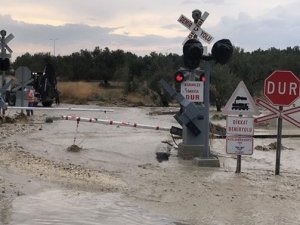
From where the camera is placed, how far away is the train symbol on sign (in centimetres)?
1264

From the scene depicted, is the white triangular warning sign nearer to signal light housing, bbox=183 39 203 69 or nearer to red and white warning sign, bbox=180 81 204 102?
signal light housing, bbox=183 39 203 69

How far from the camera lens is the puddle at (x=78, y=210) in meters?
7.68

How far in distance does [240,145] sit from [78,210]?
5319 mm

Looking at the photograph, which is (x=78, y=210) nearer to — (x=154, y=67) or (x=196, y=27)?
(x=196, y=27)

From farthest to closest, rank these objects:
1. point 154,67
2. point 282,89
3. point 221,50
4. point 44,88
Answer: point 154,67 < point 44,88 < point 221,50 < point 282,89

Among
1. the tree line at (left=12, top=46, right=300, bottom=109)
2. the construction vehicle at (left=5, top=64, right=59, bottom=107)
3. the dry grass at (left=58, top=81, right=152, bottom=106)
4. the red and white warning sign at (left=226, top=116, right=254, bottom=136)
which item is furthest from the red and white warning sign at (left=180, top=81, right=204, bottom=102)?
the dry grass at (left=58, top=81, right=152, bottom=106)

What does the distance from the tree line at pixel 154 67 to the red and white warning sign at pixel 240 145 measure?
3338 centimetres

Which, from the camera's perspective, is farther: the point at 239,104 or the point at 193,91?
the point at 193,91

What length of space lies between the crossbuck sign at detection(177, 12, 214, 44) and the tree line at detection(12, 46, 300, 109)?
105ft

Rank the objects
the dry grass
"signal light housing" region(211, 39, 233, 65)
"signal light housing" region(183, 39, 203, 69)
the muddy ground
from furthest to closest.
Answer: the dry grass < "signal light housing" region(211, 39, 233, 65) < "signal light housing" region(183, 39, 203, 69) < the muddy ground

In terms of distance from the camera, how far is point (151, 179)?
37.8 feet

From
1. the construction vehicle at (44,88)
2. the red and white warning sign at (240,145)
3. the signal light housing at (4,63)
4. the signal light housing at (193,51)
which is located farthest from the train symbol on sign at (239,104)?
the construction vehicle at (44,88)

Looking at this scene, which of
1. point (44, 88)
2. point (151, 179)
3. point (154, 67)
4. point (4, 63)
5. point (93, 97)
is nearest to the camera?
point (151, 179)

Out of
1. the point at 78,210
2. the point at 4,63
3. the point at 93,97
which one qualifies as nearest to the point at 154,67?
the point at 93,97
